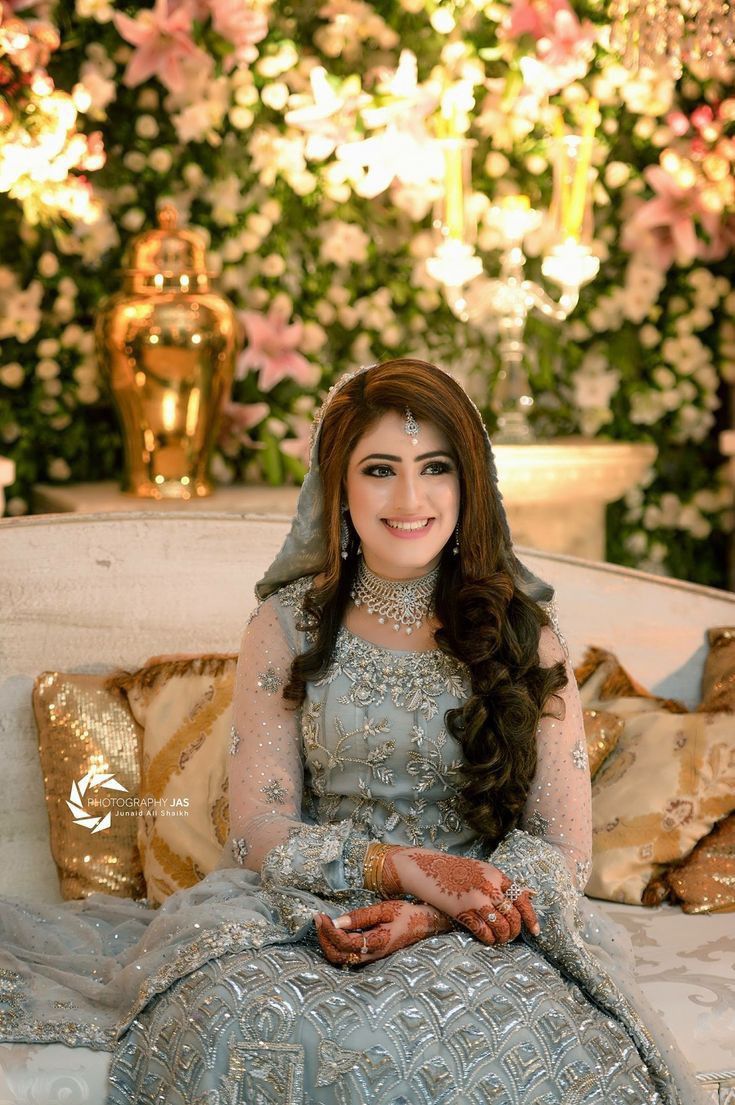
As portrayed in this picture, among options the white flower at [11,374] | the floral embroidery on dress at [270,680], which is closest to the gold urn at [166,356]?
the white flower at [11,374]

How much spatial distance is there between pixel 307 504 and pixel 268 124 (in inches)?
74.8

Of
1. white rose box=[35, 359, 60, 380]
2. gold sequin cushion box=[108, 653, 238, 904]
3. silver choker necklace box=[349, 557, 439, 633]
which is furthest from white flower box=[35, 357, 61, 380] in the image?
silver choker necklace box=[349, 557, 439, 633]

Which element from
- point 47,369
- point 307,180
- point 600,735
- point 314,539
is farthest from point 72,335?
point 600,735

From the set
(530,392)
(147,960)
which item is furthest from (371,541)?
(530,392)

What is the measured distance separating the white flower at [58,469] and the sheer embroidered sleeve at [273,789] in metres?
1.62

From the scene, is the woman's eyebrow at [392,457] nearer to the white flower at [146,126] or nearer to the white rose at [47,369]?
the white rose at [47,369]

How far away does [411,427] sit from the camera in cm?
227

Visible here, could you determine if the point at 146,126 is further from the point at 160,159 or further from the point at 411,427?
the point at 411,427

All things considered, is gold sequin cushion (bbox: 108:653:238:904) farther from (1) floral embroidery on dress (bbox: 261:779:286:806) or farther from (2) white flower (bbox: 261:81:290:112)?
(2) white flower (bbox: 261:81:290:112)

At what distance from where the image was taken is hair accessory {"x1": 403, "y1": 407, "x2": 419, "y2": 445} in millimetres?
2264

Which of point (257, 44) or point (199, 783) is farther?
point (257, 44)

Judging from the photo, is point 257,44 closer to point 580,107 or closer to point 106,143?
point 106,143

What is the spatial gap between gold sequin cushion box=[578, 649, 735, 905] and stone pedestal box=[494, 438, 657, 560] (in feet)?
3.67

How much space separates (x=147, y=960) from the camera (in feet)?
6.91
